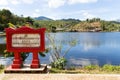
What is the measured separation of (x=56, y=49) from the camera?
15.6 metres

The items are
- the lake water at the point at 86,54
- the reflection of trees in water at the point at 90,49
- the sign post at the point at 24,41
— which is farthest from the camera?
the reflection of trees in water at the point at 90,49

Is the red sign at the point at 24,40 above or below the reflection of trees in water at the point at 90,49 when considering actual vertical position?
above

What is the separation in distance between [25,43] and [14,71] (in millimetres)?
1117

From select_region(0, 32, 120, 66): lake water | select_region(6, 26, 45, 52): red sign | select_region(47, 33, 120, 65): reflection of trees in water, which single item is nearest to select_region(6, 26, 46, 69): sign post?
select_region(6, 26, 45, 52): red sign

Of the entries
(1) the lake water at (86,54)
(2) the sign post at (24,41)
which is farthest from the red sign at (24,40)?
(1) the lake water at (86,54)

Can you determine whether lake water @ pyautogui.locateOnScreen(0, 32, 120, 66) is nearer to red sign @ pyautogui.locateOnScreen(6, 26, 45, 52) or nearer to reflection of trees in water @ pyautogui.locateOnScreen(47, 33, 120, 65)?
reflection of trees in water @ pyautogui.locateOnScreen(47, 33, 120, 65)

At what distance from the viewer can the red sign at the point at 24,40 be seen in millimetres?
10367

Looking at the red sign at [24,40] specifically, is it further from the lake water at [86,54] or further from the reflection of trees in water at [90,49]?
the reflection of trees in water at [90,49]

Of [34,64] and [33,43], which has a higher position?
[33,43]

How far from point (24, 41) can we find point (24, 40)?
4 centimetres

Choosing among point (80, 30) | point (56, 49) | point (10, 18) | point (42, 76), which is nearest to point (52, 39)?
point (56, 49)

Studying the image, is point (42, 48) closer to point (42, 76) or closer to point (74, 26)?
point (42, 76)

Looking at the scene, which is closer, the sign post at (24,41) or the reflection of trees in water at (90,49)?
the sign post at (24,41)

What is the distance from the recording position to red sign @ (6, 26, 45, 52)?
10.4 m
